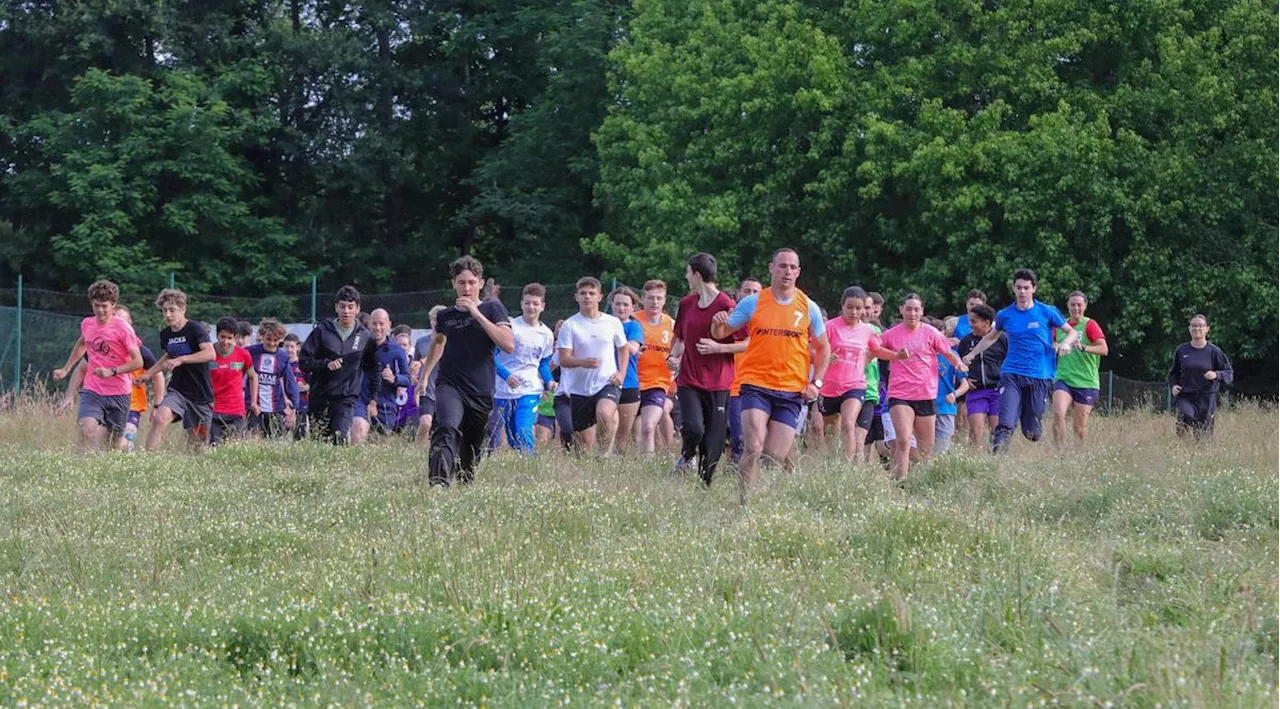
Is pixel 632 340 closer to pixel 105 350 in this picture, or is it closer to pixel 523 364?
pixel 523 364

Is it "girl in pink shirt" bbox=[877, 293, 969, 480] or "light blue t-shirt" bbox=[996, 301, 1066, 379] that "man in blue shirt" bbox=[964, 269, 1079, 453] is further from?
"girl in pink shirt" bbox=[877, 293, 969, 480]

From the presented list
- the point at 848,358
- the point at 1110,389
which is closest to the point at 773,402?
the point at 848,358

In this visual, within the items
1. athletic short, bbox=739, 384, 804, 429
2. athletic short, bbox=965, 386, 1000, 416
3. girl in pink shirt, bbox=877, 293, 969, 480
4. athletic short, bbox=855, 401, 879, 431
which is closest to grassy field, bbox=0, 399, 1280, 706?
athletic short, bbox=739, 384, 804, 429

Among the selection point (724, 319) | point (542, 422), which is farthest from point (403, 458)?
point (542, 422)

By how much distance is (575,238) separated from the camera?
43.5m

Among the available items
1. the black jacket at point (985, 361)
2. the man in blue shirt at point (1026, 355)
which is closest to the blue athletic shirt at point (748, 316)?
the man in blue shirt at point (1026, 355)

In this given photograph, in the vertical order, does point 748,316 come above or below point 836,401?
above

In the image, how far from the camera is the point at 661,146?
36812 mm

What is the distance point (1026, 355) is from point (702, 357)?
5164 millimetres

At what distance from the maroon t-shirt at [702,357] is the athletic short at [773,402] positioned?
2.25ft

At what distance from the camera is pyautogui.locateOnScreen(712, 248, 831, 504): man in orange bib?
1082cm

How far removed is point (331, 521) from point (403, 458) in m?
3.75

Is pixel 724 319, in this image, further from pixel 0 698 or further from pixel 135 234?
pixel 135 234

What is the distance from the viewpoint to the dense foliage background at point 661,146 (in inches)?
1229
